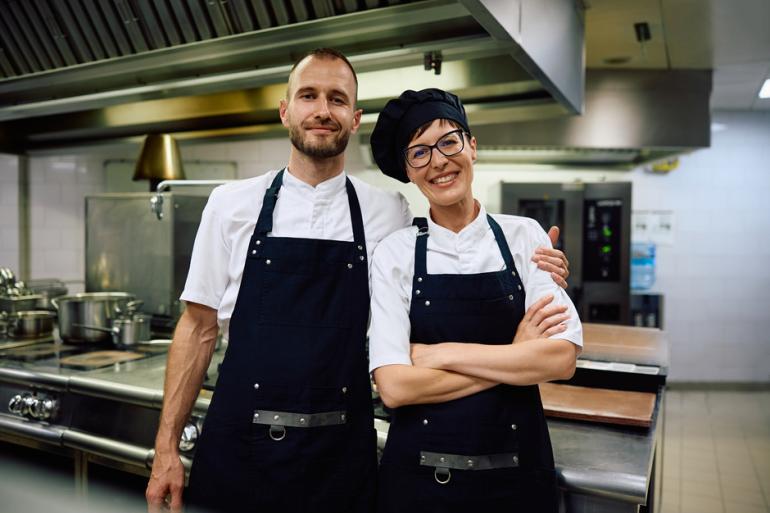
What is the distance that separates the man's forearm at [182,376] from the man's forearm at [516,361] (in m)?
0.69

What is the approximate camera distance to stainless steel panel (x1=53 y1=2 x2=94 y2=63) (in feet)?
7.98

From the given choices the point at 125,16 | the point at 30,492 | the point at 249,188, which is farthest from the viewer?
the point at 125,16

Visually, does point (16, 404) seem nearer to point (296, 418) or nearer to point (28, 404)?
point (28, 404)

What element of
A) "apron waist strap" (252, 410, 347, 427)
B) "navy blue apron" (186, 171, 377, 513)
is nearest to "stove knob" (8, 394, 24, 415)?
"navy blue apron" (186, 171, 377, 513)

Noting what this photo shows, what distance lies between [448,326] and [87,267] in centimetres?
251

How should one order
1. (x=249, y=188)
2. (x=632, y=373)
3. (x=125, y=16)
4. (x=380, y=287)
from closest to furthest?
(x=380, y=287) → (x=249, y=188) → (x=632, y=373) → (x=125, y=16)

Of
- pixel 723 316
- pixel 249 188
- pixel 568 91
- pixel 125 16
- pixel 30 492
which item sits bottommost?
pixel 723 316

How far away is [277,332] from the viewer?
1.50m

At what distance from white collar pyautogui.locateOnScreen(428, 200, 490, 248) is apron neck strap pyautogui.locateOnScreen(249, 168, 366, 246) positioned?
0.70 ft

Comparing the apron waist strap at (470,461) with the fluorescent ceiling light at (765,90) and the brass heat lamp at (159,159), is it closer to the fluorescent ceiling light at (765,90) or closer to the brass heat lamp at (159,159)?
the brass heat lamp at (159,159)

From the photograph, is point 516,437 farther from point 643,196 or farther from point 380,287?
point 643,196

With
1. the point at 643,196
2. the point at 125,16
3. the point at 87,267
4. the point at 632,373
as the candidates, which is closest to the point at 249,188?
the point at 125,16

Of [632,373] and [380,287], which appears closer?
[380,287]

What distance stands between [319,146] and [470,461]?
33.0 inches
